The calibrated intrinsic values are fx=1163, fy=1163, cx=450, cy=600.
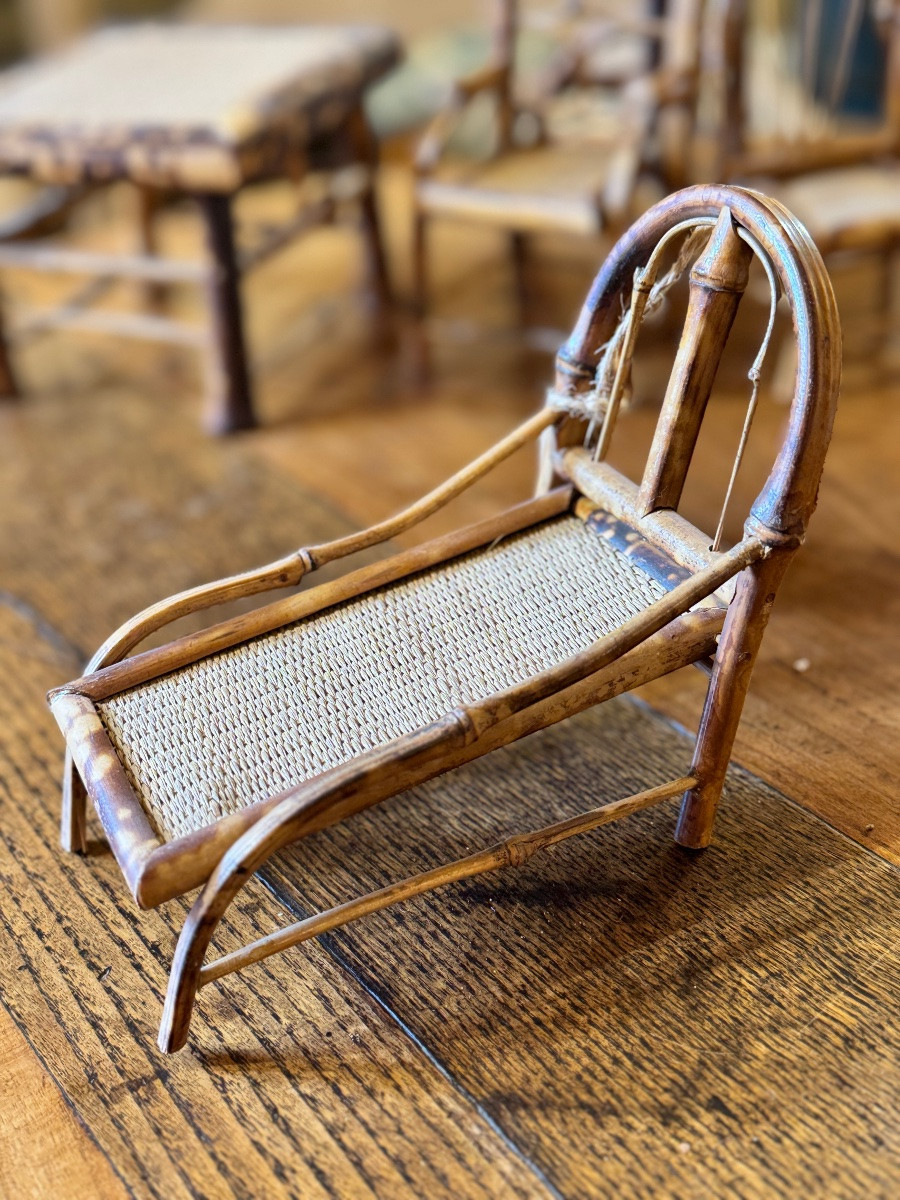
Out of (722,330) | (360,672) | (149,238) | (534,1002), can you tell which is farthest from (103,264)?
(534,1002)

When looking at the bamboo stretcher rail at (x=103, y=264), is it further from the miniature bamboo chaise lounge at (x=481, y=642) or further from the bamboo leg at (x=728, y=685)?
the bamboo leg at (x=728, y=685)

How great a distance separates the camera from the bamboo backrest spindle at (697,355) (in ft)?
4.09

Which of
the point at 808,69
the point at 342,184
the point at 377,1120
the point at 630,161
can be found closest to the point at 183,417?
the point at 342,184

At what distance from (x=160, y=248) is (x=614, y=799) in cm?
236

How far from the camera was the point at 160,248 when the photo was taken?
327 cm

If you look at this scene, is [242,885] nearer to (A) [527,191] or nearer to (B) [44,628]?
(B) [44,628]

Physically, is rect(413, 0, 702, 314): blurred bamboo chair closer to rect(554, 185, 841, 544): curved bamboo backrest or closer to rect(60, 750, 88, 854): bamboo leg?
rect(554, 185, 841, 544): curved bamboo backrest

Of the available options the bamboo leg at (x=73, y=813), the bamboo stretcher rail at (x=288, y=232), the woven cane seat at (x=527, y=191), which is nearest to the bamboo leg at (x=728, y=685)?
the bamboo leg at (x=73, y=813)

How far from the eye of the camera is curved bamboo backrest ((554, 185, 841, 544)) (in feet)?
3.75

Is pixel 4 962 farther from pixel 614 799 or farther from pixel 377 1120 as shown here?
pixel 614 799

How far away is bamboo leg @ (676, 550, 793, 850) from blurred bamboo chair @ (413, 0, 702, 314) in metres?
1.28

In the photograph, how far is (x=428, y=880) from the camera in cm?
124

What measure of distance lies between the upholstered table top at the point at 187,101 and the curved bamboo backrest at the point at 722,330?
1043 millimetres

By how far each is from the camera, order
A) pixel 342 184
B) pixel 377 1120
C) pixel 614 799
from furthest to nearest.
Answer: pixel 342 184, pixel 614 799, pixel 377 1120
